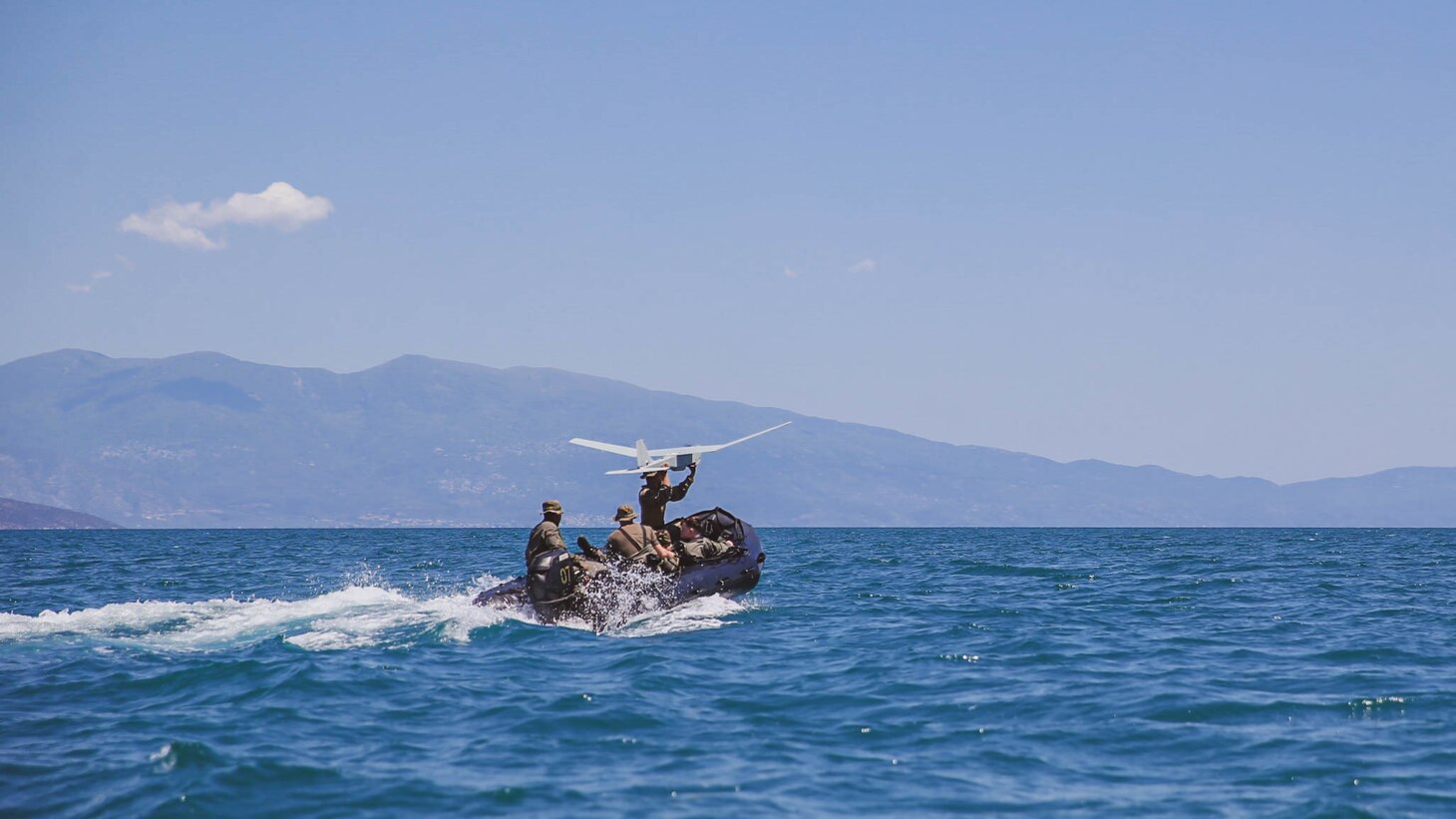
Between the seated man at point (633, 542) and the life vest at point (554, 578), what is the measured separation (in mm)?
1096

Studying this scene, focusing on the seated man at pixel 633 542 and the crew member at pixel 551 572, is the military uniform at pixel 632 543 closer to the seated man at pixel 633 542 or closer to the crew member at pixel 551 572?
the seated man at pixel 633 542

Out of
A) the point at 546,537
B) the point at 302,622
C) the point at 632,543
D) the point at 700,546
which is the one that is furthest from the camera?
the point at 700,546

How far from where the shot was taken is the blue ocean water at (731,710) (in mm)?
12070

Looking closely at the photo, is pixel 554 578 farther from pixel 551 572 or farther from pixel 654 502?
pixel 654 502

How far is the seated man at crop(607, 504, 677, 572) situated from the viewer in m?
24.2

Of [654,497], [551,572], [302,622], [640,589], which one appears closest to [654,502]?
[654,497]

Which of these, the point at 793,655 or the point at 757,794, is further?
the point at 793,655

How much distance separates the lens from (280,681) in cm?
1722

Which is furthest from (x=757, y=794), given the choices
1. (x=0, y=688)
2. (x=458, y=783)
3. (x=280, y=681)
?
(x=0, y=688)

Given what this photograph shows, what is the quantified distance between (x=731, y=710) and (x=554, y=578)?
8.14 metres

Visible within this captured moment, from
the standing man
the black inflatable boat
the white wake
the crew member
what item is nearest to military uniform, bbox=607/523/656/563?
the black inflatable boat

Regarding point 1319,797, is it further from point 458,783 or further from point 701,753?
point 458,783

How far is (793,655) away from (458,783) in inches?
338

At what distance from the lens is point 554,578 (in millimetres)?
23172
